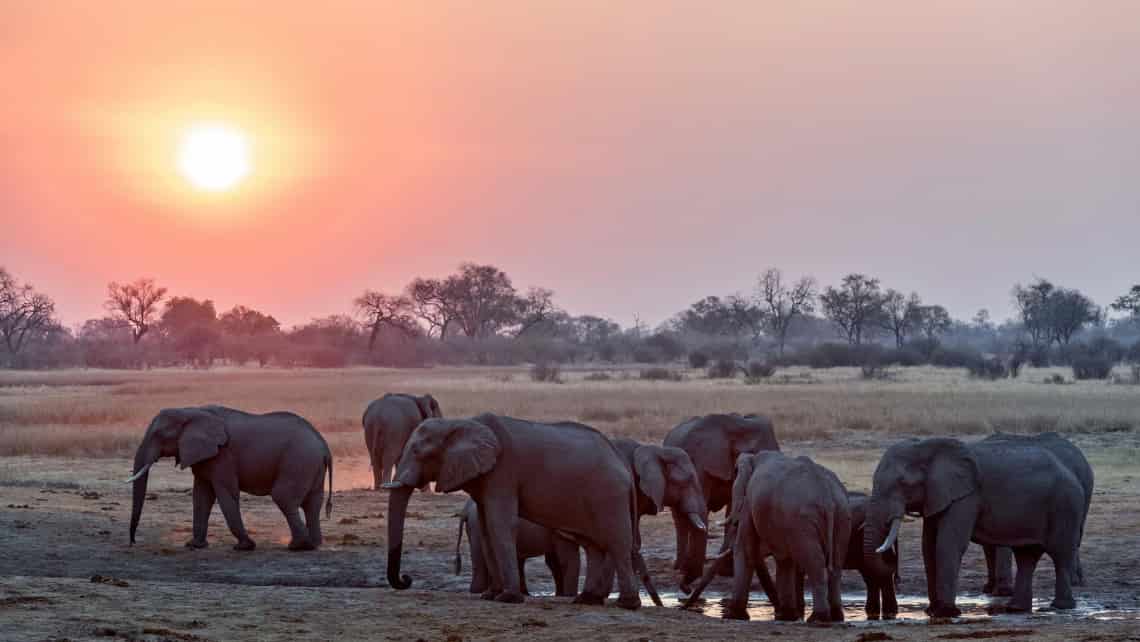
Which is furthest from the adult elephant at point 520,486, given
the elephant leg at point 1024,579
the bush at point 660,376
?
the bush at point 660,376

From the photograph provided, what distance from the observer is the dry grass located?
36719 mm

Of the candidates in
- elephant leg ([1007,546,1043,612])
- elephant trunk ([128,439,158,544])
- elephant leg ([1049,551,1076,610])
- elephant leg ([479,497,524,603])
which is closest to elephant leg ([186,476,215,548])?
elephant trunk ([128,439,158,544])

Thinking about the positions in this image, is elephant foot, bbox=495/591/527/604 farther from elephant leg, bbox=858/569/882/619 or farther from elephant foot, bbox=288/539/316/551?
elephant foot, bbox=288/539/316/551

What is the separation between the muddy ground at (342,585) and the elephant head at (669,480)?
97 cm

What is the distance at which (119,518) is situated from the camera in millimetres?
19984

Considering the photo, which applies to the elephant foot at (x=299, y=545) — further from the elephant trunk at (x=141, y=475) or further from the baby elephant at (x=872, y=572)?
the baby elephant at (x=872, y=572)

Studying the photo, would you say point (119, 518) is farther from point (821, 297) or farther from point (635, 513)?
point (821, 297)

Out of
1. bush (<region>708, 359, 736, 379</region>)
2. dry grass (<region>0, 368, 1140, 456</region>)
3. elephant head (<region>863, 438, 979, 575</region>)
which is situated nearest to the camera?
elephant head (<region>863, 438, 979, 575</region>)

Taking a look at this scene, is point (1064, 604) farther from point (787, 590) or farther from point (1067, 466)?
point (787, 590)

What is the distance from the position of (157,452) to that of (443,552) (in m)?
3.57

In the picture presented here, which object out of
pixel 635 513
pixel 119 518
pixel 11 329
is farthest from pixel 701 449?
pixel 11 329

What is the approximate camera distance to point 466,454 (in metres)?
13.1

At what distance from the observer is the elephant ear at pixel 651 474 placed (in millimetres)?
14836

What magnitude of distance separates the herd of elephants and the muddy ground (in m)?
0.38
